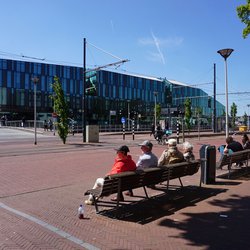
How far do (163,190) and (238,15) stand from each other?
20.9 feet

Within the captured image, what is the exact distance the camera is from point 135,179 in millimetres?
6438

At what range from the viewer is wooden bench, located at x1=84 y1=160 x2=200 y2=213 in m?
5.93

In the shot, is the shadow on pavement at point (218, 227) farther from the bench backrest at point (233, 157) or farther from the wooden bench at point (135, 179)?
the bench backrest at point (233, 157)

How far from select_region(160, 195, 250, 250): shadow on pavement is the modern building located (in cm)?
5527

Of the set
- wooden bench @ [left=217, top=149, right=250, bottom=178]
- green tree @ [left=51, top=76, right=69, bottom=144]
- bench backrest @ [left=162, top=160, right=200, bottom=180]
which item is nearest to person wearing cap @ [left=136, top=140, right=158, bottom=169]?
bench backrest @ [left=162, top=160, right=200, bottom=180]

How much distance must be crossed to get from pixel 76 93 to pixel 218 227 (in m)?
81.7

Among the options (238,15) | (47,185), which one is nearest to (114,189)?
(47,185)

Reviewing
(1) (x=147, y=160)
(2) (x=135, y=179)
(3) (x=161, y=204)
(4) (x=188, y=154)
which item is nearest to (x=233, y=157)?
(4) (x=188, y=154)

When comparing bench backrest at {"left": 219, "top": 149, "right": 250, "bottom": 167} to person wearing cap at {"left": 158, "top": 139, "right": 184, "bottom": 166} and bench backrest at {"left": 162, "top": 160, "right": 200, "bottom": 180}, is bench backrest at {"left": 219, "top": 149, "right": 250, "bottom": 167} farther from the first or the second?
person wearing cap at {"left": 158, "top": 139, "right": 184, "bottom": 166}

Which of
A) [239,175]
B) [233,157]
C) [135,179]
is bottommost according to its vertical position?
[239,175]

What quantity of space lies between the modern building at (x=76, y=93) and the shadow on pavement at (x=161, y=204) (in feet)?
176

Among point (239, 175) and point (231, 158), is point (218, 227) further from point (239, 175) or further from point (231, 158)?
point (239, 175)

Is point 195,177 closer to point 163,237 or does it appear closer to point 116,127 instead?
point 163,237

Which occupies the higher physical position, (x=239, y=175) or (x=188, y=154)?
(x=188, y=154)
